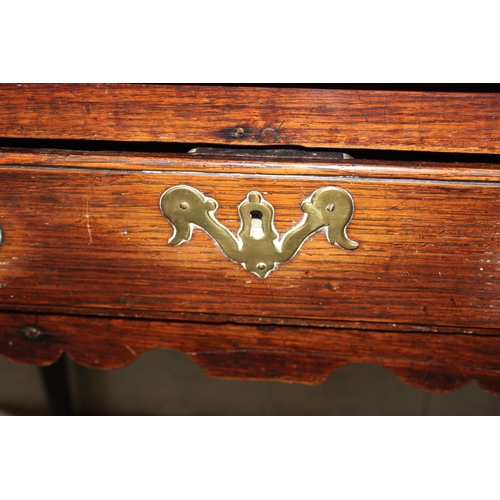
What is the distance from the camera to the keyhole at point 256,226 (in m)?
0.53

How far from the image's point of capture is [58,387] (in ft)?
3.55

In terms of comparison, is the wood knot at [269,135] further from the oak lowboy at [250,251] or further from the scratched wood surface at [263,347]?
the scratched wood surface at [263,347]

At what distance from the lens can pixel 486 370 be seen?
62cm

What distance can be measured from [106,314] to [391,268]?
34cm

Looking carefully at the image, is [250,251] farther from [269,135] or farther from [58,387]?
[58,387]

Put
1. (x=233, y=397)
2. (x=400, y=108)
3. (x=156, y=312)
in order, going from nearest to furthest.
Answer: (x=400, y=108) → (x=156, y=312) → (x=233, y=397)

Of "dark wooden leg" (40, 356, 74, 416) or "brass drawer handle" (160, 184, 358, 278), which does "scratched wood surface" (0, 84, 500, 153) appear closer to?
"brass drawer handle" (160, 184, 358, 278)

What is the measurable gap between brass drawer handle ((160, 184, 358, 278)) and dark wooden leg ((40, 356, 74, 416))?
66 cm

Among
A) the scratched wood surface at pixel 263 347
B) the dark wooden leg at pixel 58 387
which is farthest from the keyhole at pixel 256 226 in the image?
the dark wooden leg at pixel 58 387

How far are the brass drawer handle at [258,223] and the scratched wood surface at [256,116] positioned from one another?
5 cm

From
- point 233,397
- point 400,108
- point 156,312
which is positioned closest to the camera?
point 400,108

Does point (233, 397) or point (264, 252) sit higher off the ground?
point (264, 252)

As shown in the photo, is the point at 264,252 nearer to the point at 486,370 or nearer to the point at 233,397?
the point at 486,370

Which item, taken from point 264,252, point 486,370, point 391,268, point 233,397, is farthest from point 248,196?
point 233,397
